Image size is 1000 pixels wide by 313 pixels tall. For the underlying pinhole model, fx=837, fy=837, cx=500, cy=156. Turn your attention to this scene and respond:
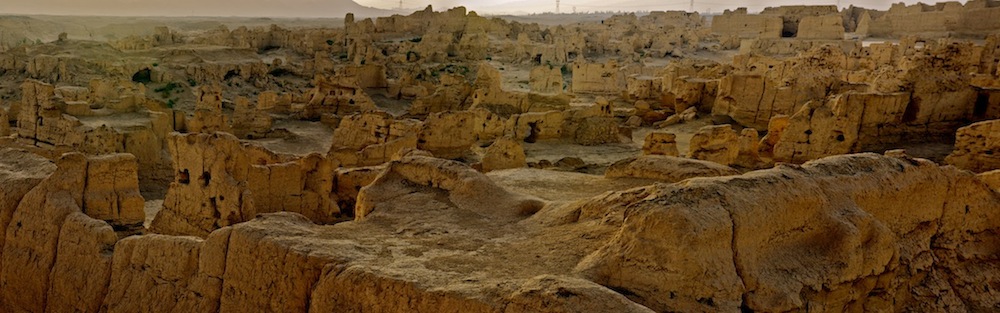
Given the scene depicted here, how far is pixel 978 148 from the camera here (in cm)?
1243

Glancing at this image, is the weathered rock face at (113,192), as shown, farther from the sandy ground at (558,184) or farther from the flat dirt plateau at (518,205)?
the sandy ground at (558,184)

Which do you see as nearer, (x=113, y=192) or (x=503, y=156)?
(x=113, y=192)

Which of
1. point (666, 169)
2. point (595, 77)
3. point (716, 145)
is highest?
point (666, 169)

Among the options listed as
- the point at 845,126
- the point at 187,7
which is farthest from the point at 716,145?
the point at 187,7

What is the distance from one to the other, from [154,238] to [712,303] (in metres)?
4.43

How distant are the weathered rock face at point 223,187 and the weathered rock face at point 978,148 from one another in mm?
9355

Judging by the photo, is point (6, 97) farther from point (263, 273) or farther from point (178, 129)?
point (263, 273)

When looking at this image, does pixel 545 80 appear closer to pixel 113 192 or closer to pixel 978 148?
pixel 978 148

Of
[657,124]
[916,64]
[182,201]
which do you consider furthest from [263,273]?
[657,124]

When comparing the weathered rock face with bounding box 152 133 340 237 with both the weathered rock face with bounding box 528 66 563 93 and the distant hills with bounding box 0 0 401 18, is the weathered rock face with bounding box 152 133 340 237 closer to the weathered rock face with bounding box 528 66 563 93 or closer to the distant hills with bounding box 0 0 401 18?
the weathered rock face with bounding box 528 66 563 93

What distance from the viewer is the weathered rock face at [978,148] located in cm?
1224

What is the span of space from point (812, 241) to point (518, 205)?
2.44m

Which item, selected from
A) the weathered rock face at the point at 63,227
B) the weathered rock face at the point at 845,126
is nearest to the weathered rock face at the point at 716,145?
the weathered rock face at the point at 845,126

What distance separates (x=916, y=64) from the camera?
1638cm
